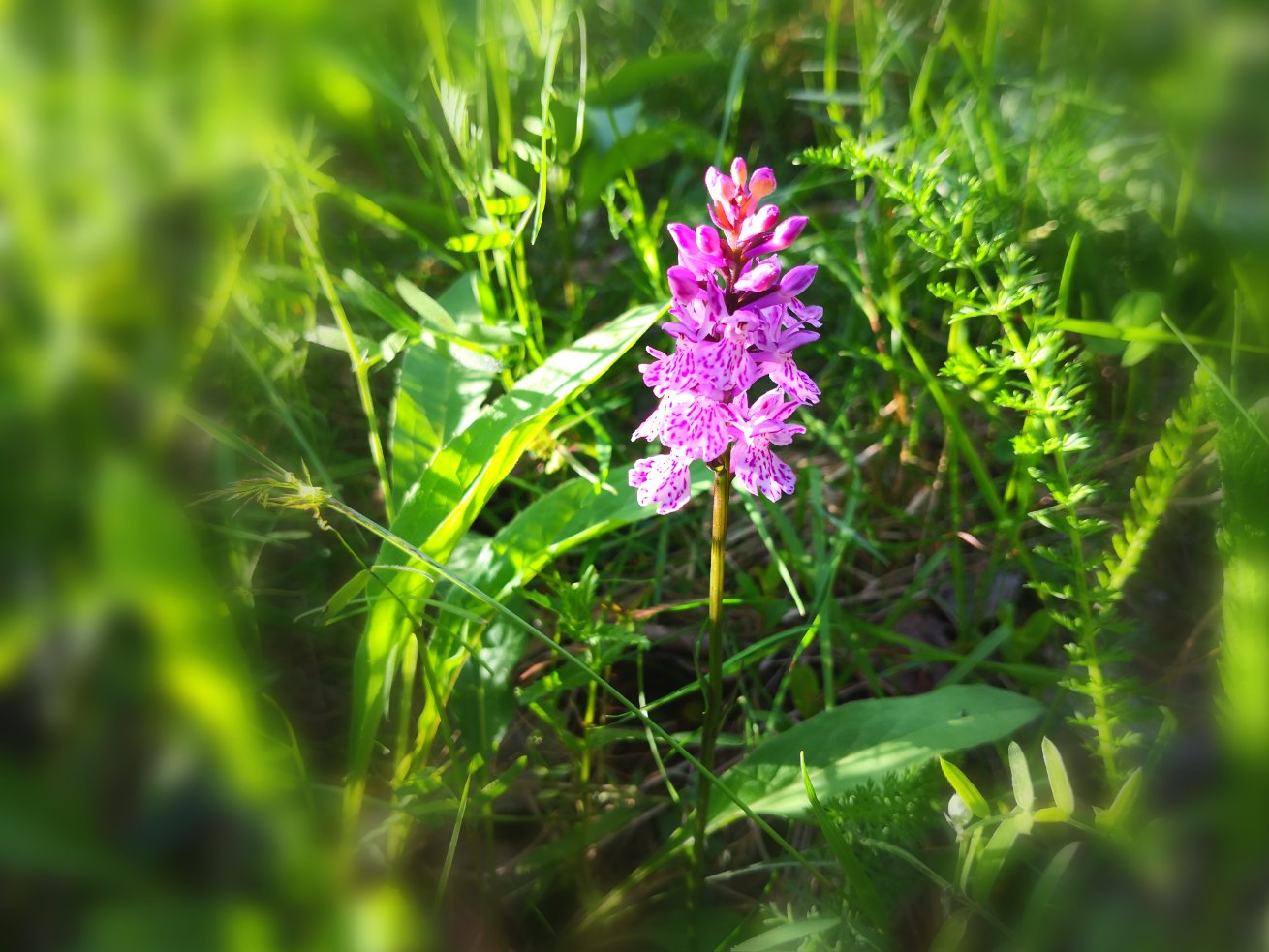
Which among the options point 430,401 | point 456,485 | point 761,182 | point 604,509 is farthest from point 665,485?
point 430,401

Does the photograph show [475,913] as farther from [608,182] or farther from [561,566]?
[608,182]

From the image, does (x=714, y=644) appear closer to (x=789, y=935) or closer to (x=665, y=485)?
(x=665, y=485)

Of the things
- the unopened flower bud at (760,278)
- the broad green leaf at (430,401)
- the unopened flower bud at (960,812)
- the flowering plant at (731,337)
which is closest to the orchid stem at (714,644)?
the flowering plant at (731,337)

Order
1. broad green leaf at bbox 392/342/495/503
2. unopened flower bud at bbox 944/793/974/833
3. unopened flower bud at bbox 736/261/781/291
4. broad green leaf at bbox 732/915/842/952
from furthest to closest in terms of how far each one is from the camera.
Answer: broad green leaf at bbox 392/342/495/503, unopened flower bud at bbox 736/261/781/291, unopened flower bud at bbox 944/793/974/833, broad green leaf at bbox 732/915/842/952

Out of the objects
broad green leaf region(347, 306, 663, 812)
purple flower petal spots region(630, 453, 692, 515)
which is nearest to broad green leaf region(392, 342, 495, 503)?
broad green leaf region(347, 306, 663, 812)

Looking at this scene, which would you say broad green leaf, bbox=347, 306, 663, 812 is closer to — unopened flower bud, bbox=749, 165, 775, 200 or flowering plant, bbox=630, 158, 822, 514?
flowering plant, bbox=630, 158, 822, 514
